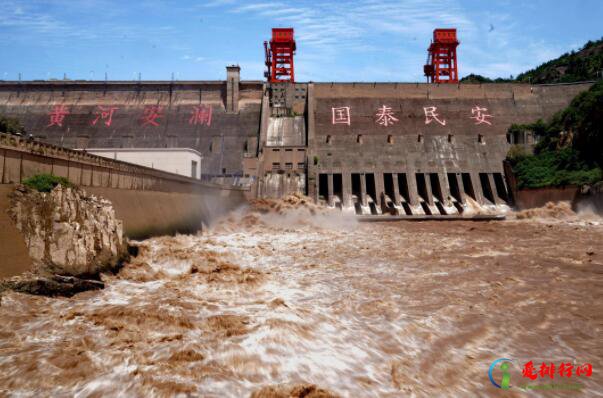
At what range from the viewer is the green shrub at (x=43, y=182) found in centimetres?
743

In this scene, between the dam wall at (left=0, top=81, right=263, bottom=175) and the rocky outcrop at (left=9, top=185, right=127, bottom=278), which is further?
the dam wall at (left=0, top=81, right=263, bottom=175)

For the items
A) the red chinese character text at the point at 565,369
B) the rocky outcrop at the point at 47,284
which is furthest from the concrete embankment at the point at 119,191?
the red chinese character text at the point at 565,369

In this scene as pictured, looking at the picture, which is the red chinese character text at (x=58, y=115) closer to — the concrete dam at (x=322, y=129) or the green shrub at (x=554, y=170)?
the concrete dam at (x=322, y=129)

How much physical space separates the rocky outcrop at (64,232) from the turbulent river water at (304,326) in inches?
22.1

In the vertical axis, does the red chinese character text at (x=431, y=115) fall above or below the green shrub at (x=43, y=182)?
above

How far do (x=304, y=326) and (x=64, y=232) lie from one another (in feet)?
15.1

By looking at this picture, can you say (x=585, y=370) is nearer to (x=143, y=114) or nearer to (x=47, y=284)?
(x=47, y=284)

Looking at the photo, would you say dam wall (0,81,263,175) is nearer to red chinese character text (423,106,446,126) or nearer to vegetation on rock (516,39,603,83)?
red chinese character text (423,106,446,126)

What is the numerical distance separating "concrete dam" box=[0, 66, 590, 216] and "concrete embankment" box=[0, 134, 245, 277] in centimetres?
706

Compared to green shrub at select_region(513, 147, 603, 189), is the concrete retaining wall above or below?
below

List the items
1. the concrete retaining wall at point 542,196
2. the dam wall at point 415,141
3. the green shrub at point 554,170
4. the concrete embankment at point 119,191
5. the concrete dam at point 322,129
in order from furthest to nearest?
the concrete dam at point 322,129 → the dam wall at point 415,141 → the concrete retaining wall at point 542,196 → the green shrub at point 554,170 → the concrete embankment at point 119,191

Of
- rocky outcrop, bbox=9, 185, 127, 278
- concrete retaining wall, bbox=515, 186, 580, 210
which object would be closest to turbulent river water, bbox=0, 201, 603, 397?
rocky outcrop, bbox=9, 185, 127, 278

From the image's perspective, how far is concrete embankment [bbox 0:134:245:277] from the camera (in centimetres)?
659

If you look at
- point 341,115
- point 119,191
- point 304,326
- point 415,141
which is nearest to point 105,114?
point 341,115
